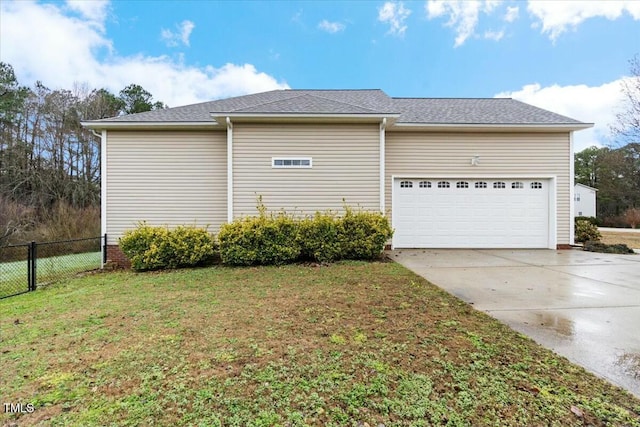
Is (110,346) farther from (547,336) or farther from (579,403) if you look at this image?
(547,336)

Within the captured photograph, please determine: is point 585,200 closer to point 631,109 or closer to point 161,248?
point 631,109

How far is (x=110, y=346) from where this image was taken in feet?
9.88

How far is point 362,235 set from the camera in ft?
23.9

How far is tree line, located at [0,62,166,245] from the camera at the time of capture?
54.9 feet

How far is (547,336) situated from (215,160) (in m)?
7.95

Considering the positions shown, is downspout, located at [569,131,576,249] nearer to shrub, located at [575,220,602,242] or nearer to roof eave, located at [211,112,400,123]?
shrub, located at [575,220,602,242]

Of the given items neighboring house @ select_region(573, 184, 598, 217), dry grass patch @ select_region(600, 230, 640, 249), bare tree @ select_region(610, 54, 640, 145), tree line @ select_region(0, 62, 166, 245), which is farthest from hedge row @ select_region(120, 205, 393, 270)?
neighboring house @ select_region(573, 184, 598, 217)

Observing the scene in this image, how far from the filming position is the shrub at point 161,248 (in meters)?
7.02

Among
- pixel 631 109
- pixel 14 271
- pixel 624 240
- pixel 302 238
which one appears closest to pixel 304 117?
pixel 302 238

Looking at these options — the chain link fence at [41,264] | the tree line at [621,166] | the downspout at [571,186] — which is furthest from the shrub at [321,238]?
the tree line at [621,166]

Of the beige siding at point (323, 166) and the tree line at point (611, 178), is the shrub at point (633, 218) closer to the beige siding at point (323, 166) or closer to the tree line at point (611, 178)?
the tree line at point (611, 178)

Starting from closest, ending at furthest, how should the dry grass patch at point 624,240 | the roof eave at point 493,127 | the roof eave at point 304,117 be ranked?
1. the roof eave at point 304,117
2. the roof eave at point 493,127
3. the dry grass patch at point 624,240

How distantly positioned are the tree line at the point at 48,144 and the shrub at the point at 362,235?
15146 mm

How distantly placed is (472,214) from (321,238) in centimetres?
489
